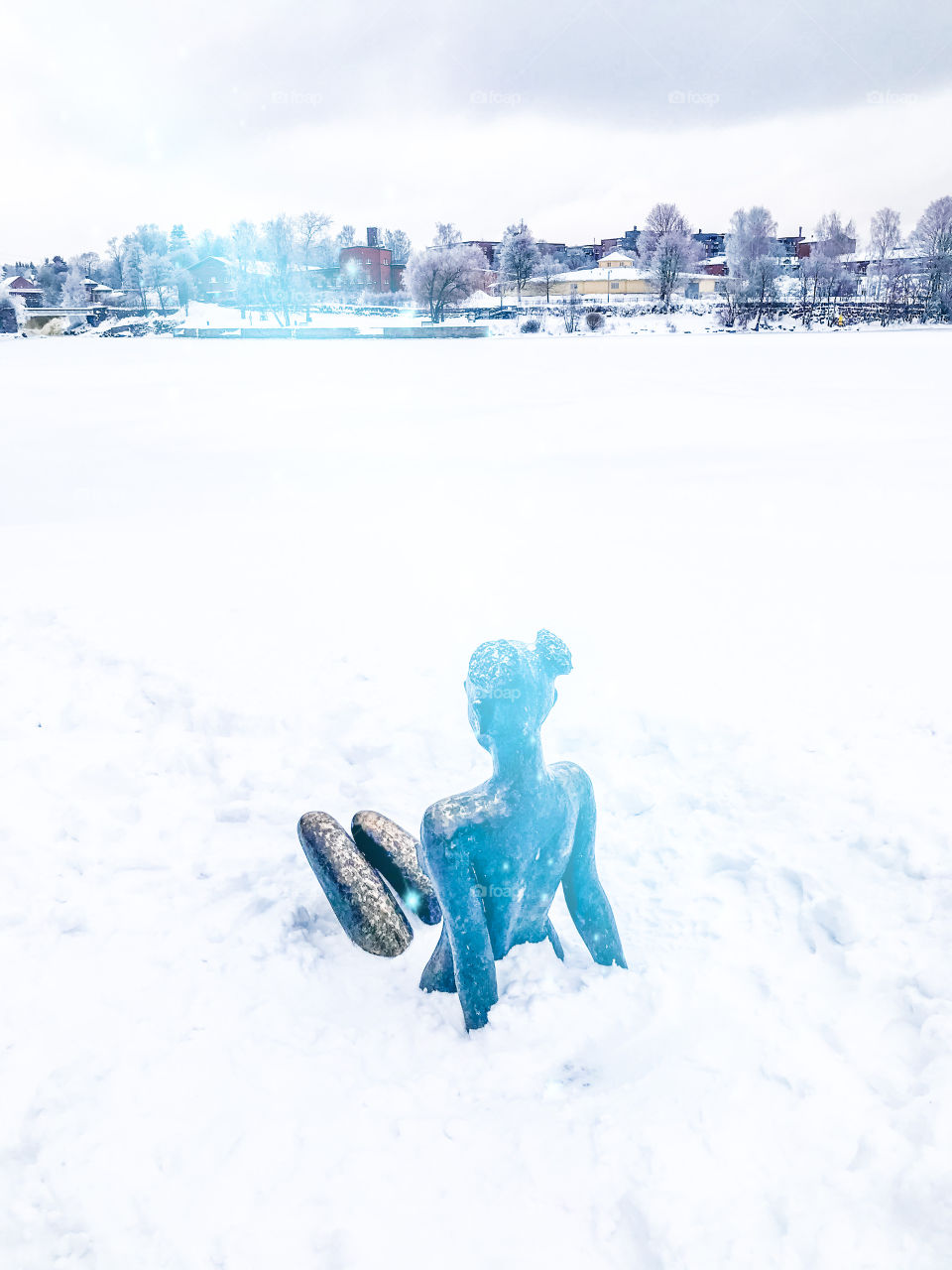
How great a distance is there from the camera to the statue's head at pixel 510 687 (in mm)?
2770

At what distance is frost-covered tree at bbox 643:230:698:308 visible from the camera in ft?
247

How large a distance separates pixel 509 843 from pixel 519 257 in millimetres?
87350

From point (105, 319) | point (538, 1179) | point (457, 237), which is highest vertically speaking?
point (457, 237)

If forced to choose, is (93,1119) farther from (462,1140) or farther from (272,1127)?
(462,1140)

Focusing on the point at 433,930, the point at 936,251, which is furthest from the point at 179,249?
the point at 433,930

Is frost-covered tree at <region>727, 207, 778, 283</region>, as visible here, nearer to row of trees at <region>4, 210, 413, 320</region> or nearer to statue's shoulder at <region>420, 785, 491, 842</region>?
row of trees at <region>4, 210, 413, 320</region>

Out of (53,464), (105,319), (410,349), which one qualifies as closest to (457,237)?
(105,319)

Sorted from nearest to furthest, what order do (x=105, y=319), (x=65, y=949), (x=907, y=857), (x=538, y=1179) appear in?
(x=538, y=1179), (x=65, y=949), (x=907, y=857), (x=105, y=319)

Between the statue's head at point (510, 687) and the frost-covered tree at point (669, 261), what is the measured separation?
7535 cm

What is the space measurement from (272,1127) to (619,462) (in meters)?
11.9

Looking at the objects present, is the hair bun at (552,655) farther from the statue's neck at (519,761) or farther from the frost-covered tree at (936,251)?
the frost-covered tree at (936,251)

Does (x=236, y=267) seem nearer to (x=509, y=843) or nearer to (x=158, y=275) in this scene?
(x=158, y=275)

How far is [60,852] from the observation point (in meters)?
4.12

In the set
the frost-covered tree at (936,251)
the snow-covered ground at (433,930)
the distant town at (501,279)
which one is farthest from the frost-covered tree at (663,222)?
the snow-covered ground at (433,930)
